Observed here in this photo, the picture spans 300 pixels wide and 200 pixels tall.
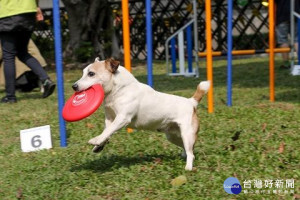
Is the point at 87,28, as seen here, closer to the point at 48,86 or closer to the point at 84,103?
the point at 48,86

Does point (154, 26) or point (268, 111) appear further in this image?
point (154, 26)

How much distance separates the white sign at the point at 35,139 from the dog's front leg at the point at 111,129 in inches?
44.8

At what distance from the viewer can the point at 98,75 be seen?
463cm

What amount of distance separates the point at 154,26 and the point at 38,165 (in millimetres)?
13917

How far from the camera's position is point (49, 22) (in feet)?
62.2

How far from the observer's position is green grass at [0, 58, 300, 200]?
435 centimetres

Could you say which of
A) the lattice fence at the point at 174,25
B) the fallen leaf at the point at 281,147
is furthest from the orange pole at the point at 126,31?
the lattice fence at the point at 174,25

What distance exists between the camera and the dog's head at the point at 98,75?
4591 millimetres

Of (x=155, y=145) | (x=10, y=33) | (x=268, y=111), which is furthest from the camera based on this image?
(x=10, y=33)

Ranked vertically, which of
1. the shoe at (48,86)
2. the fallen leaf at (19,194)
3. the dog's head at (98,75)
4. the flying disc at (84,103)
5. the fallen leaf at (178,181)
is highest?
the dog's head at (98,75)

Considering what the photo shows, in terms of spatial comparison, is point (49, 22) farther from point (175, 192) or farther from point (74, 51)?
point (175, 192)

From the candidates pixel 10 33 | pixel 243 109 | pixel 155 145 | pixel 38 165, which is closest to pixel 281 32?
pixel 243 109

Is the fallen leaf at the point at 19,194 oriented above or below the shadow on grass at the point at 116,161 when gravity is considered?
below

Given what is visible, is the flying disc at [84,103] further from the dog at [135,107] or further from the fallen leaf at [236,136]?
the fallen leaf at [236,136]
